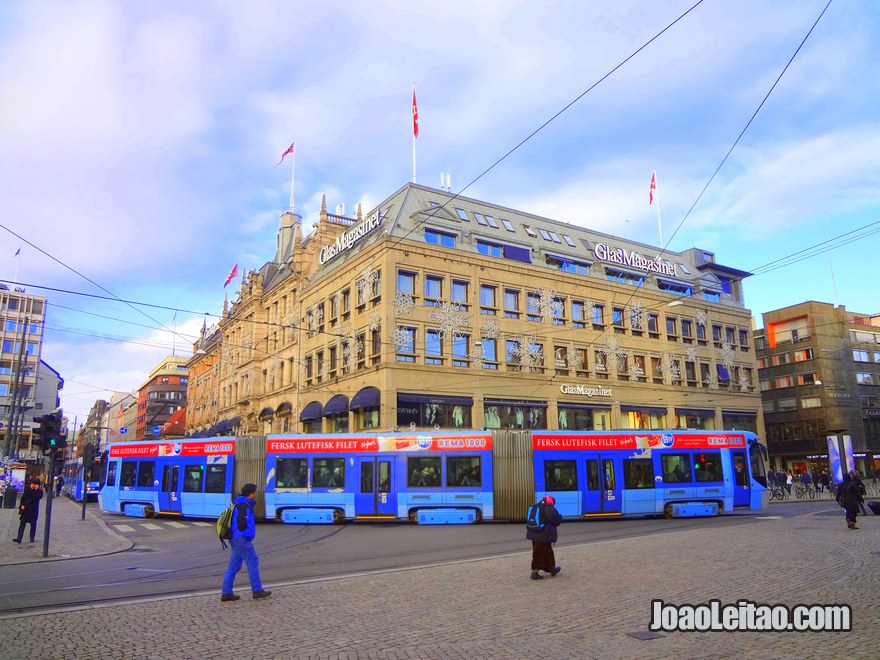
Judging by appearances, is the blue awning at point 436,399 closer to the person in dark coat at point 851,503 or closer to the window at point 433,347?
the window at point 433,347

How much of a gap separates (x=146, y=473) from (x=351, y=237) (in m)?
19.2

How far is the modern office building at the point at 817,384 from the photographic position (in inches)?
2576

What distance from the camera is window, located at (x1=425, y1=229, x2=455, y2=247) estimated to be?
37844 millimetres

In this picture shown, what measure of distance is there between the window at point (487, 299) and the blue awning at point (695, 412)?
1732 centimetres

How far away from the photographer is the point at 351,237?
133ft

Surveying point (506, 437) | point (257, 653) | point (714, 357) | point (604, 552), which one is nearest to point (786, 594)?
point (604, 552)

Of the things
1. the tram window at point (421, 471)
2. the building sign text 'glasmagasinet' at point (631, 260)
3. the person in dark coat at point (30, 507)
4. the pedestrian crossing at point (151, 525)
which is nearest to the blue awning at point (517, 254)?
the building sign text 'glasmagasinet' at point (631, 260)

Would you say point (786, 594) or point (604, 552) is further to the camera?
point (604, 552)

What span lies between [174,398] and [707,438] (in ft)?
353

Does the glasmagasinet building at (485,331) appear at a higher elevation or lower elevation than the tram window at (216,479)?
higher

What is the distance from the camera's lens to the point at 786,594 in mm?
9180

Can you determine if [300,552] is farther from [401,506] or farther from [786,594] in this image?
[786,594]

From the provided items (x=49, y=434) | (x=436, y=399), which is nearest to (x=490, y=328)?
(x=436, y=399)

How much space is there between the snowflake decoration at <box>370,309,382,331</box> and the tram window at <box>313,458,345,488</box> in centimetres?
1245
